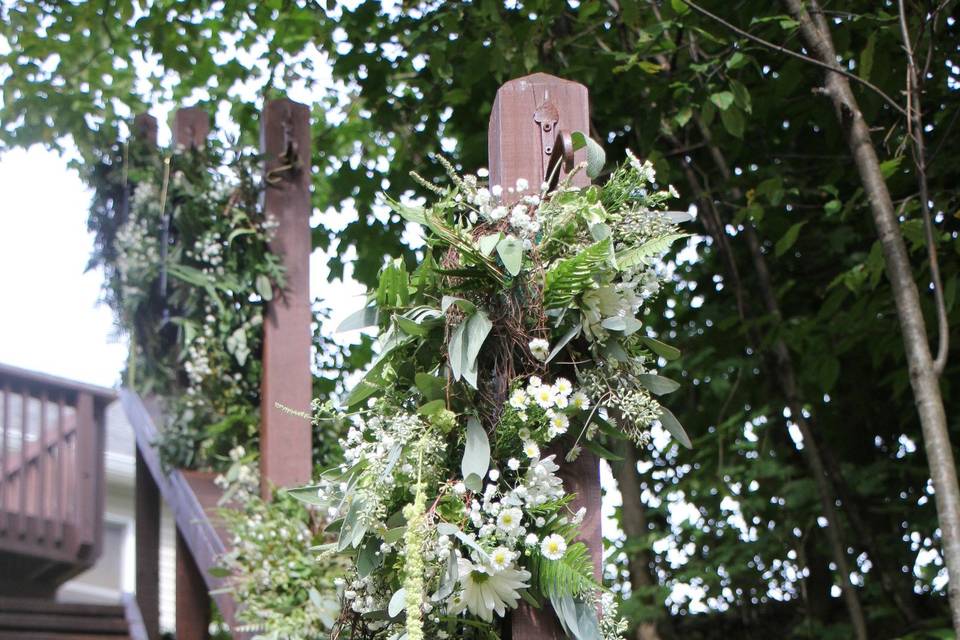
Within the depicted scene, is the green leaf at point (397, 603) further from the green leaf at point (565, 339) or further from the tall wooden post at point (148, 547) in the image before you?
the tall wooden post at point (148, 547)

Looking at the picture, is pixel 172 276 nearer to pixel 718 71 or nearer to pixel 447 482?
pixel 718 71

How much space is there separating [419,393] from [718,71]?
208 cm

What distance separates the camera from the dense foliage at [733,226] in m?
3.88

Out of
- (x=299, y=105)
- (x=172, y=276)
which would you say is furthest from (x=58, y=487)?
(x=299, y=105)

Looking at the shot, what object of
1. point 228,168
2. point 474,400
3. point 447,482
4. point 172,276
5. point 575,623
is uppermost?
point 228,168

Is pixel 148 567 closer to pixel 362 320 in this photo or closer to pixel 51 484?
pixel 362 320

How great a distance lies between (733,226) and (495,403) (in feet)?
10.6

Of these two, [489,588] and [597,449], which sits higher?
[597,449]

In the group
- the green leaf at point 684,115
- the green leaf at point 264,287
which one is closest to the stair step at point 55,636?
the green leaf at point 264,287

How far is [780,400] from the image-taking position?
4824 mm

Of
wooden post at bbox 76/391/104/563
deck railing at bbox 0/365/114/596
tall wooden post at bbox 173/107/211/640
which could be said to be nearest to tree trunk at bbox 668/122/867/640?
tall wooden post at bbox 173/107/211/640

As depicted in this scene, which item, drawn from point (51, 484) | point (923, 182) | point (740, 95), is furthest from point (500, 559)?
point (51, 484)

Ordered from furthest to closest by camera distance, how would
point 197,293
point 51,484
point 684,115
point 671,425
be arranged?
point 51,484, point 197,293, point 684,115, point 671,425

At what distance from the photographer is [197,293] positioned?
394 cm
